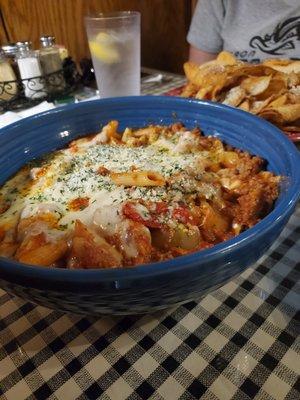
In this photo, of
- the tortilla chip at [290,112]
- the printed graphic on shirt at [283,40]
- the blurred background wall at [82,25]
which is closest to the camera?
the tortilla chip at [290,112]

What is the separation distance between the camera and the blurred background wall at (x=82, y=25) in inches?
86.7

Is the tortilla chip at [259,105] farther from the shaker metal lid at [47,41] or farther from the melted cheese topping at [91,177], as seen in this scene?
the shaker metal lid at [47,41]

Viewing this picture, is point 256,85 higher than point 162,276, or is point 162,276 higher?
point 162,276

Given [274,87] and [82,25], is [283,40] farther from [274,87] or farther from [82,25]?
[82,25]

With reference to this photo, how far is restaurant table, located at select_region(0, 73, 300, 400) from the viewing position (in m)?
0.50

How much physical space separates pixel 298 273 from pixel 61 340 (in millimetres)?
449

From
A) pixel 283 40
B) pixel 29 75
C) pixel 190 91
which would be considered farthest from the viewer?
pixel 283 40

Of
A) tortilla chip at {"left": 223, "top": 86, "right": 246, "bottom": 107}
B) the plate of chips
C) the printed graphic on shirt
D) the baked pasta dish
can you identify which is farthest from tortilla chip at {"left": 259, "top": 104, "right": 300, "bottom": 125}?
the printed graphic on shirt

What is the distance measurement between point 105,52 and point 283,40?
97 cm

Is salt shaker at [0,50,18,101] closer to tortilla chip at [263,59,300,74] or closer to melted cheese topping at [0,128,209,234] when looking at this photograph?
melted cheese topping at [0,128,209,234]

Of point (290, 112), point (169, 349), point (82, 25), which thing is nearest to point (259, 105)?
point (290, 112)

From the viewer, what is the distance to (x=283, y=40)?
1792mm

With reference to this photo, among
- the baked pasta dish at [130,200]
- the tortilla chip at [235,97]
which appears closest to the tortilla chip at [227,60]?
the tortilla chip at [235,97]

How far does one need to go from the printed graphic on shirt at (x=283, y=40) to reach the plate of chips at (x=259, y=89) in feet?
1.57
